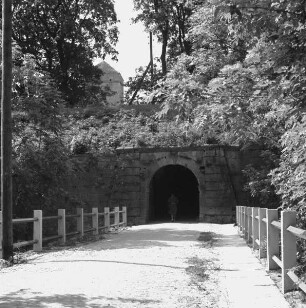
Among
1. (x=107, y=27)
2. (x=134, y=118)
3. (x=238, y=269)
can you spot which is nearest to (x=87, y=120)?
(x=134, y=118)

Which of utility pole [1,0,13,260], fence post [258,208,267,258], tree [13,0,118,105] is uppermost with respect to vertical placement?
tree [13,0,118,105]

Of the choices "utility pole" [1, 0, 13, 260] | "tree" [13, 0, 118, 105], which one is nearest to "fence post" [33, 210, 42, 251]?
"utility pole" [1, 0, 13, 260]

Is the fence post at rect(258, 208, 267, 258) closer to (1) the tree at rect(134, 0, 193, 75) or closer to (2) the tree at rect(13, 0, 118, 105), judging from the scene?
(1) the tree at rect(134, 0, 193, 75)

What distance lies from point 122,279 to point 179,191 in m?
29.0

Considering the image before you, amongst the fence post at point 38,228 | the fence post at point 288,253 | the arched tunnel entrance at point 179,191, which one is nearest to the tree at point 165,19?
the arched tunnel entrance at point 179,191

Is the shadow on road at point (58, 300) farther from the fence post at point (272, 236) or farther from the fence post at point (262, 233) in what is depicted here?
the fence post at point (262, 233)

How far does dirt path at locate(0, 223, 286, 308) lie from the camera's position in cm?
639

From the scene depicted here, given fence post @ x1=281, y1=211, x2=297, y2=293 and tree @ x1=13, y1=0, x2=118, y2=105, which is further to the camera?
tree @ x1=13, y1=0, x2=118, y2=105

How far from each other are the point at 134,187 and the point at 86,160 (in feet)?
9.68

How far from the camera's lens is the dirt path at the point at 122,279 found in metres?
6.39

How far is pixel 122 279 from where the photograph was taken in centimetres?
793

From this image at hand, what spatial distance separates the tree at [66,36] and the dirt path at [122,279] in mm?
32832

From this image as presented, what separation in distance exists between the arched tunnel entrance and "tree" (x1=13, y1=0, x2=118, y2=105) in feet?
44.1

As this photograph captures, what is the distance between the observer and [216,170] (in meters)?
26.1
